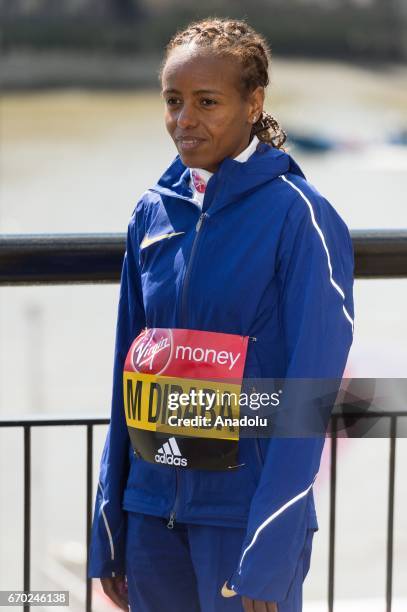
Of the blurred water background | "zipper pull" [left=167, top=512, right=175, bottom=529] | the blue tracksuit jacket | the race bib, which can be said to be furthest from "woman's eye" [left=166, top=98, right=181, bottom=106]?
the blurred water background

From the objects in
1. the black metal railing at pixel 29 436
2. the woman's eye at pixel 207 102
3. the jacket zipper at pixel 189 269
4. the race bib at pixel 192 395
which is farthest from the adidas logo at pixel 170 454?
the woman's eye at pixel 207 102

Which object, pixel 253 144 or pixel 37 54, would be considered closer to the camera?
pixel 253 144

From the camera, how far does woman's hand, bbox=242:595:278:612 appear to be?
1900 millimetres

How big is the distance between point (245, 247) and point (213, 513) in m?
0.45

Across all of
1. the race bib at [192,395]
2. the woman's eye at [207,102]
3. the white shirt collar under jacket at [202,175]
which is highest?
the woman's eye at [207,102]

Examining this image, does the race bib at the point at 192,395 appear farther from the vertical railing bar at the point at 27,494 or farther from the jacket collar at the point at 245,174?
the vertical railing bar at the point at 27,494

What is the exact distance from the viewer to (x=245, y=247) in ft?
6.55

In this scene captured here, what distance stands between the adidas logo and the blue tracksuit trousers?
0.11 meters

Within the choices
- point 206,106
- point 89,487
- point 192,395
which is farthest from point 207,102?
point 89,487

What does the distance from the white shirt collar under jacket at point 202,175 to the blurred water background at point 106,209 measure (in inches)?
619

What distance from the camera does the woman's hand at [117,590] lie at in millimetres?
2229

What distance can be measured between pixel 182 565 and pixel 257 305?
48 centimetres

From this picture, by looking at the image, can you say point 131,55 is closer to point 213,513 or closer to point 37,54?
point 37,54

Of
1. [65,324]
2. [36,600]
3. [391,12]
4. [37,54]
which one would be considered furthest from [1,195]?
[36,600]
